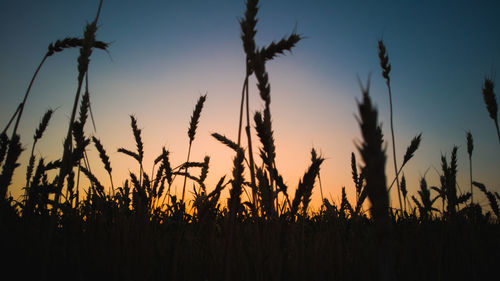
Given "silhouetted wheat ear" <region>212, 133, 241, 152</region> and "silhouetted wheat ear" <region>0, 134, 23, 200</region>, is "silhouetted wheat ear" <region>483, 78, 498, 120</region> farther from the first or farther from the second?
"silhouetted wheat ear" <region>0, 134, 23, 200</region>

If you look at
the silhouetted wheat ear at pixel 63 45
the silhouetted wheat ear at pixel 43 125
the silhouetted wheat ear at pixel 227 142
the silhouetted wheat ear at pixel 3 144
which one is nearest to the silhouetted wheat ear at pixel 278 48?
the silhouetted wheat ear at pixel 227 142

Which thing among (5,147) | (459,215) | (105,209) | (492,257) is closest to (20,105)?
(5,147)

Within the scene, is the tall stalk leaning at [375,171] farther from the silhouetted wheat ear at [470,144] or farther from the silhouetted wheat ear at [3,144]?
the silhouetted wheat ear at [470,144]

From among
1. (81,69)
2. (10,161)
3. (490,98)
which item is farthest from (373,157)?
(490,98)

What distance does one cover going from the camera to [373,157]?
0.73 metres

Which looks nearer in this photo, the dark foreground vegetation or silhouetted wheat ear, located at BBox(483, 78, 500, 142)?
the dark foreground vegetation

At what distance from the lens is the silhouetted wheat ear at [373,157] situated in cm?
72

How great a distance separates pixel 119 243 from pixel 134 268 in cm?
31

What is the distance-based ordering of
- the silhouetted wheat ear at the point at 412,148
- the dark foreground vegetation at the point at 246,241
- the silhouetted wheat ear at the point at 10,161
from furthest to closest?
the silhouetted wheat ear at the point at 412,148
the silhouetted wheat ear at the point at 10,161
the dark foreground vegetation at the point at 246,241

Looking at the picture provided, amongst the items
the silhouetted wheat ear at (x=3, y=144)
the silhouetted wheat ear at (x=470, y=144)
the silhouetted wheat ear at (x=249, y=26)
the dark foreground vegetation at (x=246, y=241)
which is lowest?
the dark foreground vegetation at (x=246, y=241)

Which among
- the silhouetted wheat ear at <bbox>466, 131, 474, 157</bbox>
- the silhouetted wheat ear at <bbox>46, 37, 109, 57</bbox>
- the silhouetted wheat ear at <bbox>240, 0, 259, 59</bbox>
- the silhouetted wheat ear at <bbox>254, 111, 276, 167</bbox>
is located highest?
the silhouetted wheat ear at <bbox>46, 37, 109, 57</bbox>

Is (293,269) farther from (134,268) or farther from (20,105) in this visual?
(20,105)

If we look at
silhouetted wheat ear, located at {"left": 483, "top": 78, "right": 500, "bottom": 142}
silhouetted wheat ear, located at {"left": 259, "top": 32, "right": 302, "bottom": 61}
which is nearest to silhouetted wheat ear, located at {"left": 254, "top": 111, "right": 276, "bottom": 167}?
silhouetted wheat ear, located at {"left": 259, "top": 32, "right": 302, "bottom": 61}

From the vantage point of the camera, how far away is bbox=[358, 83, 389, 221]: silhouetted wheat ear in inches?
28.5
